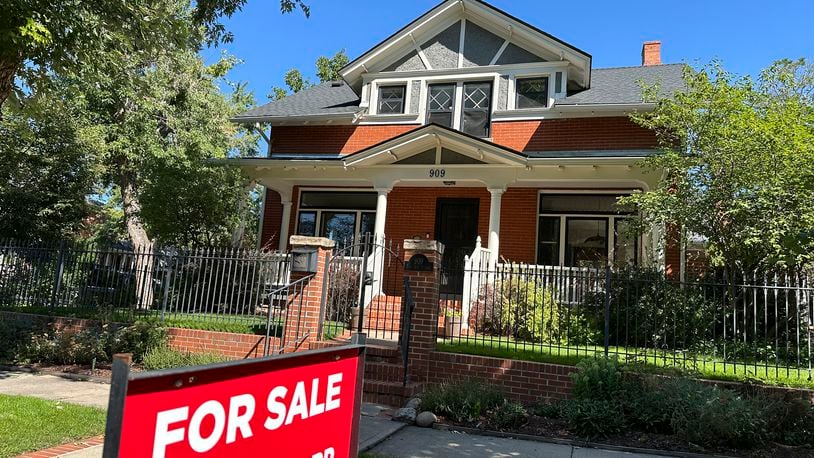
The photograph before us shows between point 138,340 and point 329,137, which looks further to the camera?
point 329,137

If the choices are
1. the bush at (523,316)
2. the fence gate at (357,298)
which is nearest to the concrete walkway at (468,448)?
the fence gate at (357,298)

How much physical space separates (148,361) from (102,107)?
47.3 feet

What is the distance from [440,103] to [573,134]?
375cm

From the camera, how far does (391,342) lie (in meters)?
9.20

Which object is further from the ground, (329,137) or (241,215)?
(329,137)

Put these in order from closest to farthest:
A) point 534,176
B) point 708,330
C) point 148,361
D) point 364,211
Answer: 1. point 148,361
2. point 708,330
3. point 534,176
4. point 364,211

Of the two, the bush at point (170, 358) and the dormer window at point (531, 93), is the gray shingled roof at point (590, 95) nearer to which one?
the dormer window at point (531, 93)

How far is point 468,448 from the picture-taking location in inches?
233

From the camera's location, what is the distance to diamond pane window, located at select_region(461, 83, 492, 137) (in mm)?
14875

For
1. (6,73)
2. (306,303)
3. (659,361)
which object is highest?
(6,73)

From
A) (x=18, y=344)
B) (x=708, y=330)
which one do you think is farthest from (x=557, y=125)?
(x=18, y=344)

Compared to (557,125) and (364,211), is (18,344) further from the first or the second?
(557,125)

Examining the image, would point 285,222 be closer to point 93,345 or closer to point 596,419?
point 93,345

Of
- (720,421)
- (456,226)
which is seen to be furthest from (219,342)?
(720,421)
